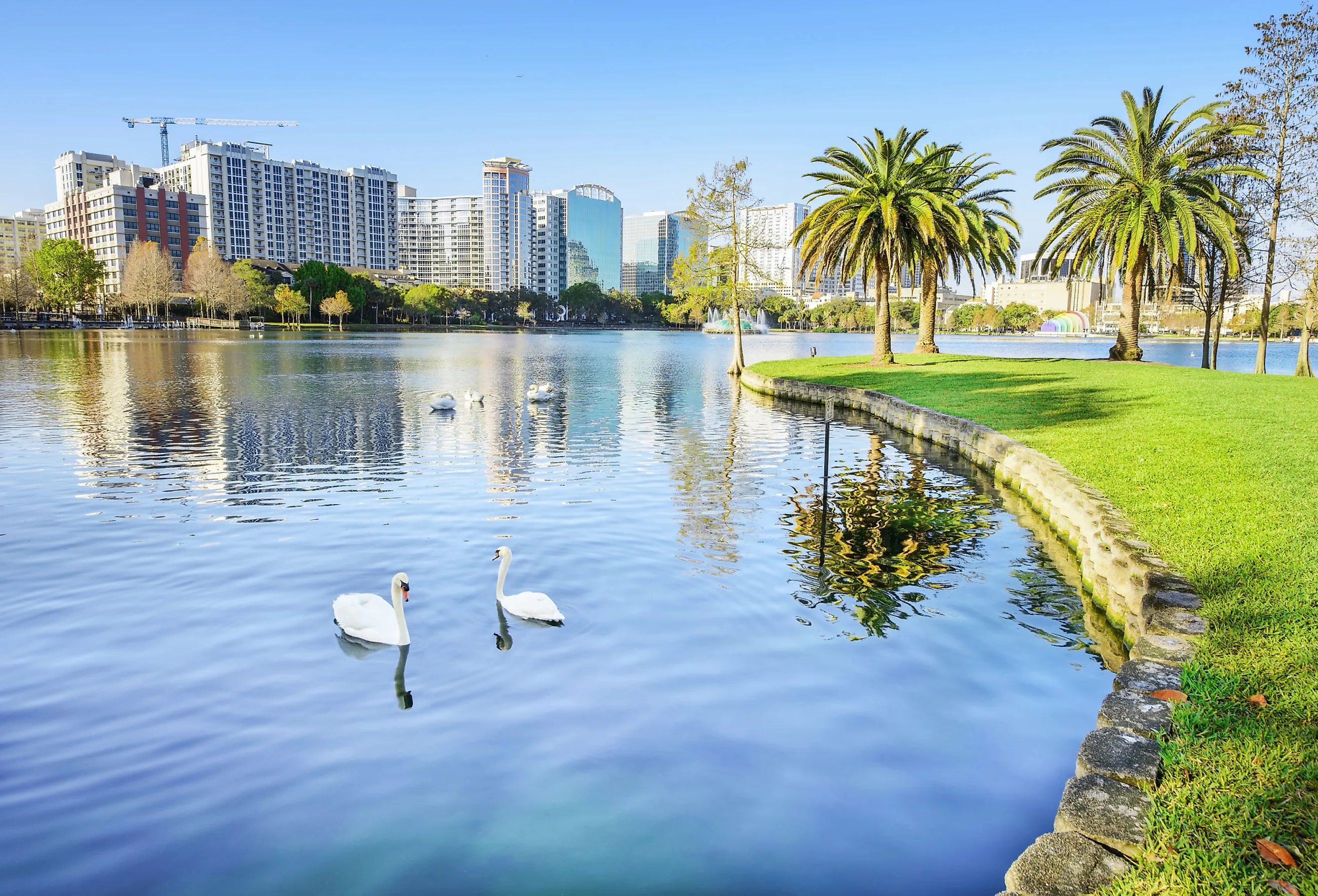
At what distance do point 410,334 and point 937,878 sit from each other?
116645 mm

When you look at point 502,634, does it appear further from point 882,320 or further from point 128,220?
point 128,220

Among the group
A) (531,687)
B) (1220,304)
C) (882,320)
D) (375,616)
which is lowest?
(531,687)

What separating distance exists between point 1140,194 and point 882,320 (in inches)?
447

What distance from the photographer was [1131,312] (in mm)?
35406

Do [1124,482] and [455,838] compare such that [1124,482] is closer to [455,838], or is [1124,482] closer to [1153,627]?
[1153,627]

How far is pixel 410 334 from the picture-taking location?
11388cm

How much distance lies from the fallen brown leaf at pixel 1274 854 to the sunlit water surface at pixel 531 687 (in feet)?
4.86

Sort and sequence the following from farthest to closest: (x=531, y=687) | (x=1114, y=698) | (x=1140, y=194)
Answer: (x=1140, y=194) → (x=531, y=687) → (x=1114, y=698)

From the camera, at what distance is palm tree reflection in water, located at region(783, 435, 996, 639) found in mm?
9320

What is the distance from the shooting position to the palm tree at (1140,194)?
31.0 metres

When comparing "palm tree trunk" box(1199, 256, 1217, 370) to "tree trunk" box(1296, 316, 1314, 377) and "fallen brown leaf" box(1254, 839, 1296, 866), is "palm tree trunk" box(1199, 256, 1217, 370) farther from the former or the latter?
"fallen brown leaf" box(1254, 839, 1296, 866)

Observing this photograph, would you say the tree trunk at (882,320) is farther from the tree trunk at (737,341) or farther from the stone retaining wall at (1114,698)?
the stone retaining wall at (1114,698)

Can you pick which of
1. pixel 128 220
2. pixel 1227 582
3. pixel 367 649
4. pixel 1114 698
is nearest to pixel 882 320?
pixel 1227 582

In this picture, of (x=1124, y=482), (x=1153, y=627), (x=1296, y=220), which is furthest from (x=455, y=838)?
(x=1296, y=220)
